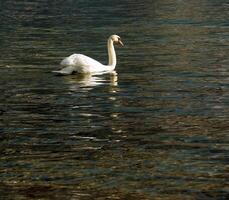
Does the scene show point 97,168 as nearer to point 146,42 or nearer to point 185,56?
point 185,56

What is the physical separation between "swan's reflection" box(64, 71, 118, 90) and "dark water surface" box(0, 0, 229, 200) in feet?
0.21

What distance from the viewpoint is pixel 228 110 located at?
68.3 ft

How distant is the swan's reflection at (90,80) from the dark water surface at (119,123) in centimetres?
6

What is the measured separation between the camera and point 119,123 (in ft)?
63.1

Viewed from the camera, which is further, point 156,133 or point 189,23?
point 189,23

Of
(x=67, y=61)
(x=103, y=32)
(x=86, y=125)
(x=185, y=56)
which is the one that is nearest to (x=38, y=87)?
(x=67, y=61)

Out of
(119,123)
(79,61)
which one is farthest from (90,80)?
(119,123)

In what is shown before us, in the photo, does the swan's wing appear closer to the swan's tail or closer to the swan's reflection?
the swan's tail

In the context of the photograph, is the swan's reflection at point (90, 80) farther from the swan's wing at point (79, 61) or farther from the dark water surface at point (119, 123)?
the swan's wing at point (79, 61)

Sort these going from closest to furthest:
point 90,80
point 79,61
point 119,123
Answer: point 119,123, point 90,80, point 79,61

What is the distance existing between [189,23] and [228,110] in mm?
34534

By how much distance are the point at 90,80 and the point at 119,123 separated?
27.9ft

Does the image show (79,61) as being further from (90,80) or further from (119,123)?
(119,123)

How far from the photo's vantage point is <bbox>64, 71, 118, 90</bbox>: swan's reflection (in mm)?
26297
